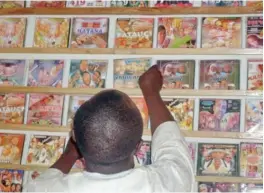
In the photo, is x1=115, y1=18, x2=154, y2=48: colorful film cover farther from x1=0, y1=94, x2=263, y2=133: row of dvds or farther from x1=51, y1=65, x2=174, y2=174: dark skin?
x1=51, y1=65, x2=174, y2=174: dark skin

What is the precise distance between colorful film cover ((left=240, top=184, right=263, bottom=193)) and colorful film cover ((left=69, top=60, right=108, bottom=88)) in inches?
32.8

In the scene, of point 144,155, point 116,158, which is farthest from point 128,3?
point 116,158

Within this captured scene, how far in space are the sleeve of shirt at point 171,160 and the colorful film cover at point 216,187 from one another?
27.0 inches

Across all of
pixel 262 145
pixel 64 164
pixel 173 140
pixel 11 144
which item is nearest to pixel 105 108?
pixel 173 140

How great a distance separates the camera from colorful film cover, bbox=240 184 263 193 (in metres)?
1.71

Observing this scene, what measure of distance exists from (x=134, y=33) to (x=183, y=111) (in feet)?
1.55

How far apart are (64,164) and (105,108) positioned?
1.41 ft

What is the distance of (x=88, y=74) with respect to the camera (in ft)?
6.48

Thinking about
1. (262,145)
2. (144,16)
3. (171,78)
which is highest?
(144,16)

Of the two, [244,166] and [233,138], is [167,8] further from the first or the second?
[244,166]

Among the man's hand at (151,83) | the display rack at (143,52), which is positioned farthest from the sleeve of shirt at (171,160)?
the display rack at (143,52)

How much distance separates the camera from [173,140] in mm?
1136

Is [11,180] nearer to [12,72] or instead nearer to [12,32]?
[12,72]

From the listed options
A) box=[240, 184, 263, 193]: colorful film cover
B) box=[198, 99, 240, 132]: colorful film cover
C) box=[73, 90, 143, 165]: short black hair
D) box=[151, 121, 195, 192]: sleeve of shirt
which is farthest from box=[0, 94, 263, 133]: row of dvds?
box=[73, 90, 143, 165]: short black hair
